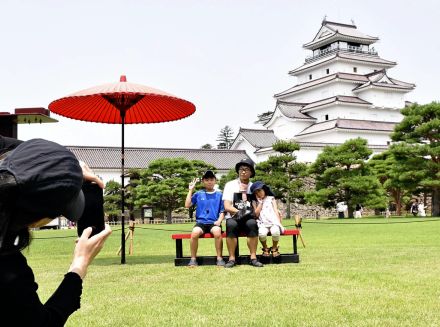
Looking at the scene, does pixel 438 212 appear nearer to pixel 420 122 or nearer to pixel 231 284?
pixel 420 122

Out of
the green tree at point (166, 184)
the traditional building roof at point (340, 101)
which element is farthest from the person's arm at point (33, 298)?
the traditional building roof at point (340, 101)

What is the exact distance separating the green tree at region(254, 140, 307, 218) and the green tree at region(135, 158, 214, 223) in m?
5.16

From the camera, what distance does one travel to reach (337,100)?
41188 millimetres

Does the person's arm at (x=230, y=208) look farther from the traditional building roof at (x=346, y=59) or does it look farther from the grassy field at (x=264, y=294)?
the traditional building roof at (x=346, y=59)

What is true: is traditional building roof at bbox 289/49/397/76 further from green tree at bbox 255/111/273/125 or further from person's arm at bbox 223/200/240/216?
person's arm at bbox 223/200/240/216

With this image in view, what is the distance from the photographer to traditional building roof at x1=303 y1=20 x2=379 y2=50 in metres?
44.7

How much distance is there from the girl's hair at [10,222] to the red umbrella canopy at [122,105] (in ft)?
19.6

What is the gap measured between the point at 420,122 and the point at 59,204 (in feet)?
94.7

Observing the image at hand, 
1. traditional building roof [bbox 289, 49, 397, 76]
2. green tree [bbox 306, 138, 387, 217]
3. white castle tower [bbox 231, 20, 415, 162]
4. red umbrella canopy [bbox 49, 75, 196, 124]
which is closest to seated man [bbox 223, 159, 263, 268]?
red umbrella canopy [bbox 49, 75, 196, 124]

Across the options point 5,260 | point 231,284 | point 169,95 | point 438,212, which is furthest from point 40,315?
point 438,212

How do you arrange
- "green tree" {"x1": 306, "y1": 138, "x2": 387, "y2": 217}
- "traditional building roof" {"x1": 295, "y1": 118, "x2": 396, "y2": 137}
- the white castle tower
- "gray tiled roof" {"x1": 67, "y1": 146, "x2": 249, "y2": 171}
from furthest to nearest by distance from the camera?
"gray tiled roof" {"x1": 67, "y1": 146, "x2": 249, "y2": 171}
the white castle tower
"traditional building roof" {"x1": 295, "y1": 118, "x2": 396, "y2": 137}
"green tree" {"x1": 306, "y1": 138, "x2": 387, "y2": 217}

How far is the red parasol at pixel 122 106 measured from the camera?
746 centimetres

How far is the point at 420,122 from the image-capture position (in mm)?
28266

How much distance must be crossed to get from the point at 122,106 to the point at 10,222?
6.88m
